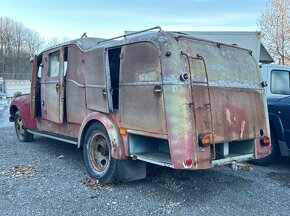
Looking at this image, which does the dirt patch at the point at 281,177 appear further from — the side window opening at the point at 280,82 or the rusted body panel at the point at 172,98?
the side window opening at the point at 280,82

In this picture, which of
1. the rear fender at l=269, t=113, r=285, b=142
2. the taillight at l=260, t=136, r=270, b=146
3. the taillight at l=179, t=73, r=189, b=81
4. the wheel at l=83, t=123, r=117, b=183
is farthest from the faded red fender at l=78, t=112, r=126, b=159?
the rear fender at l=269, t=113, r=285, b=142

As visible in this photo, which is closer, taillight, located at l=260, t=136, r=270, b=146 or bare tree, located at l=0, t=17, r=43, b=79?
taillight, located at l=260, t=136, r=270, b=146

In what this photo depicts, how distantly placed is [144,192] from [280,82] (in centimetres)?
419

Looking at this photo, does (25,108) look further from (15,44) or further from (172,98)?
(15,44)

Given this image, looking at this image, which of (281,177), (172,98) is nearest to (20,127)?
(172,98)

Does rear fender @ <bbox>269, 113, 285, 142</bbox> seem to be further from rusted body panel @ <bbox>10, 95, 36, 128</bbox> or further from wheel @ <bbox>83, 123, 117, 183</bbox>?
rusted body panel @ <bbox>10, 95, 36, 128</bbox>

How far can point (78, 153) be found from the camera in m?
7.19

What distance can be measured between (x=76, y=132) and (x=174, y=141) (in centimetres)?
254

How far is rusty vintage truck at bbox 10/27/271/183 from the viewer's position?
4.09 metres

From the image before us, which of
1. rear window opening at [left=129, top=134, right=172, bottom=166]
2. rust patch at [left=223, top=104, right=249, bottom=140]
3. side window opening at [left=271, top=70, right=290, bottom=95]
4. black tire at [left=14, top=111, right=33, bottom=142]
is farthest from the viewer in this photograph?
black tire at [left=14, top=111, right=33, bottom=142]

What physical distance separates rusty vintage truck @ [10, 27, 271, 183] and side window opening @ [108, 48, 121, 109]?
0.6 inches

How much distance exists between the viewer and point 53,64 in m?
6.73

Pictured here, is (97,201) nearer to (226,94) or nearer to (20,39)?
(226,94)

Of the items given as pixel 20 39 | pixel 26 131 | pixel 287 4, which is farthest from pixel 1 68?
pixel 26 131
